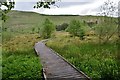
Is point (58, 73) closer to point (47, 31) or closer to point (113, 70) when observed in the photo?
point (113, 70)

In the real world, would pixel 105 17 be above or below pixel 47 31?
above

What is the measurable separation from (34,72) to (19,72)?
3.03 feet

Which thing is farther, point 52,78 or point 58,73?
point 58,73

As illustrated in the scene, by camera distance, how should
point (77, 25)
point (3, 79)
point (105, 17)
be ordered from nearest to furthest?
1. point (3, 79)
2. point (105, 17)
3. point (77, 25)

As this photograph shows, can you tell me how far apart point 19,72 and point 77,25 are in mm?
59652

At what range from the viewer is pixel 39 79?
518 inches

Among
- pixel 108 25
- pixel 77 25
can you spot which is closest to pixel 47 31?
pixel 77 25

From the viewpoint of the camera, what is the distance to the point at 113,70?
11.4 metres

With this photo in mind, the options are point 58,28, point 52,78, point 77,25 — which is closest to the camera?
point 52,78

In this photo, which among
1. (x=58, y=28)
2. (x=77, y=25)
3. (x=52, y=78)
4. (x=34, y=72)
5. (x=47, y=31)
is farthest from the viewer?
(x=58, y=28)

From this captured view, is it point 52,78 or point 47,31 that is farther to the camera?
point 47,31

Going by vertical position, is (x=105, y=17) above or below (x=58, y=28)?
above

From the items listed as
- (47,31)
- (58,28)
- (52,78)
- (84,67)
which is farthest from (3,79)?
(58,28)

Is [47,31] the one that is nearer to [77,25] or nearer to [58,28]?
[77,25]
